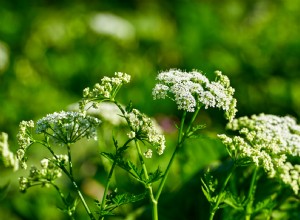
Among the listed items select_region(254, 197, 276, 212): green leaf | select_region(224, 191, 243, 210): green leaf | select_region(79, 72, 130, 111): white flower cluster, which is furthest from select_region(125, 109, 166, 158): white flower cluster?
select_region(254, 197, 276, 212): green leaf

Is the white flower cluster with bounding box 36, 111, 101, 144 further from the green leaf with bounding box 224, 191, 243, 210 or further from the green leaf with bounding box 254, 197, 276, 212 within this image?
the green leaf with bounding box 254, 197, 276, 212

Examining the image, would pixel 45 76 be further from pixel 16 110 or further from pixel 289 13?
pixel 289 13

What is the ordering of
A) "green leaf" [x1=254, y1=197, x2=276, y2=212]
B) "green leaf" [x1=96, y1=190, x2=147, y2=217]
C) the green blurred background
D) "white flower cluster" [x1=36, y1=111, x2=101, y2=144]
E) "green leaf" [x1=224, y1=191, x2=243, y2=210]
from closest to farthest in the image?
"green leaf" [x1=96, y1=190, x2=147, y2=217] < "white flower cluster" [x1=36, y1=111, x2=101, y2=144] < "green leaf" [x1=224, y1=191, x2=243, y2=210] < "green leaf" [x1=254, y1=197, x2=276, y2=212] < the green blurred background

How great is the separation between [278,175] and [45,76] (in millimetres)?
5276

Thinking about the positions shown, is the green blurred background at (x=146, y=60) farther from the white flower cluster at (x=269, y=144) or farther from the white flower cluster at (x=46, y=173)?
the white flower cluster at (x=46, y=173)

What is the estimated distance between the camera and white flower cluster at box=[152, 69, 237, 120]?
7.58ft

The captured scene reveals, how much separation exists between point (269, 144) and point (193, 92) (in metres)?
0.43

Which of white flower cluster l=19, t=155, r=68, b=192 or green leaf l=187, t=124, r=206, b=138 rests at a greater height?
green leaf l=187, t=124, r=206, b=138

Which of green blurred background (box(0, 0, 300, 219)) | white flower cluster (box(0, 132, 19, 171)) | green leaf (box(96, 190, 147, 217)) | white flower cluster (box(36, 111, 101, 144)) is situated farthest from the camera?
green blurred background (box(0, 0, 300, 219))

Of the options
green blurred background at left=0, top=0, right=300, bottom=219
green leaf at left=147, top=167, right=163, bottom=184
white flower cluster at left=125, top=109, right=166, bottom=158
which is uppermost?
green blurred background at left=0, top=0, right=300, bottom=219

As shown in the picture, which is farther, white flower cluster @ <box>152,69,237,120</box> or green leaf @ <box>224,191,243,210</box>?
green leaf @ <box>224,191,243,210</box>

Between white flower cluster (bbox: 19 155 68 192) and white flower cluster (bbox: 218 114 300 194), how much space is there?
0.68 m

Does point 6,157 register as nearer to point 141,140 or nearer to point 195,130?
point 141,140

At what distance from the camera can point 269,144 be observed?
2496mm
